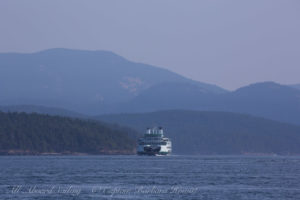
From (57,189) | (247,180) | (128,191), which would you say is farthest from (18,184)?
(247,180)

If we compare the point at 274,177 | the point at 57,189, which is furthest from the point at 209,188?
the point at 274,177

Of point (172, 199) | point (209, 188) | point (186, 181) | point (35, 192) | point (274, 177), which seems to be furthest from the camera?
point (274, 177)

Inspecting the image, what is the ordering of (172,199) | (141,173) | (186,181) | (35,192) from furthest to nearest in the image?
(141,173), (186,181), (35,192), (172,199)

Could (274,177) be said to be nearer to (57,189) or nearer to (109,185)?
(109,185)

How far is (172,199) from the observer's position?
9131cm

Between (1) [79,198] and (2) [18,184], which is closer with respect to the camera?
(1) [79,198]

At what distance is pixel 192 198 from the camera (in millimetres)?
92062

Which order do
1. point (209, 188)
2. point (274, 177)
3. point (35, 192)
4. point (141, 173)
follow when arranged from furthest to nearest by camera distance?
point (141, 173) < point (274, 177) < point (209, 188) < point (35, 192)

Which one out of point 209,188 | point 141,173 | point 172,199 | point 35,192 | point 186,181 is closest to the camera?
point 172,199

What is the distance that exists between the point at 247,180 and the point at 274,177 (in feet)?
30.3

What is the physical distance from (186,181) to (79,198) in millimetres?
31201

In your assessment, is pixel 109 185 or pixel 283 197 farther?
pixel 109 185

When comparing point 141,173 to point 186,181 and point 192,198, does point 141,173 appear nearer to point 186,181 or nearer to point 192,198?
point 186,181

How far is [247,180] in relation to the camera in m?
123
